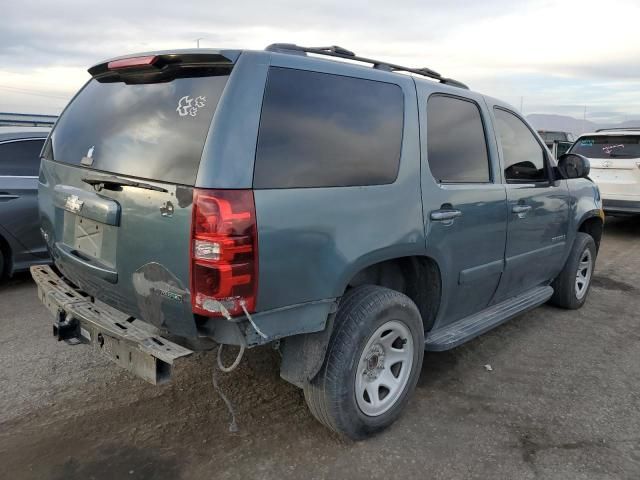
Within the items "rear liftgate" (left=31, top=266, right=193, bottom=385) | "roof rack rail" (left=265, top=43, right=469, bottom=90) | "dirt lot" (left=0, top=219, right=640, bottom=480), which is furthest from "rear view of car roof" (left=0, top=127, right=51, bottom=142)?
"roof rack rail" (left=265, top=43, right=469, bottom=90)

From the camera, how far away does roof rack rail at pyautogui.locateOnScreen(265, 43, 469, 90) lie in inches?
108

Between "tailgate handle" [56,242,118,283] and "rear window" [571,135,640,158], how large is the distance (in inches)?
349

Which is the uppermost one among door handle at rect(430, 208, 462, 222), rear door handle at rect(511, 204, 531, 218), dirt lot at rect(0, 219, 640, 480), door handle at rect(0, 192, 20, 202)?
door handle at rect(430, 208, 462, 222)

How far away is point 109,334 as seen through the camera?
2.61m

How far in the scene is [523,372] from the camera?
3885mm

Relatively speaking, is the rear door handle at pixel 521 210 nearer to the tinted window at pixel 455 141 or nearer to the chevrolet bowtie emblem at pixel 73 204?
the tinted window at pixel 455 141

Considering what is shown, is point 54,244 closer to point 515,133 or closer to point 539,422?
point 539,422

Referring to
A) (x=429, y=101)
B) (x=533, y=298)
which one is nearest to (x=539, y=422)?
(x=533, y=298)

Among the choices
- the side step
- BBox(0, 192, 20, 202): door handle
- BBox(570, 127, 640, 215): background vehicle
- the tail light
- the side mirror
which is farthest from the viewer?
BBox(570, 127, 640, 215): background vehicle

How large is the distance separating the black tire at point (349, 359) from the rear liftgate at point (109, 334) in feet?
2.38

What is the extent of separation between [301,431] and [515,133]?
2.79m

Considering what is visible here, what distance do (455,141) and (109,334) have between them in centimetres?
237

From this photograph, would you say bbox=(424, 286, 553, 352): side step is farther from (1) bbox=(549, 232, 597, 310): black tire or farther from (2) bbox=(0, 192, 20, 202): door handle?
(2) bbox=(0, 192, 20, 202): door handle

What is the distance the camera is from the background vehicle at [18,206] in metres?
5.18
